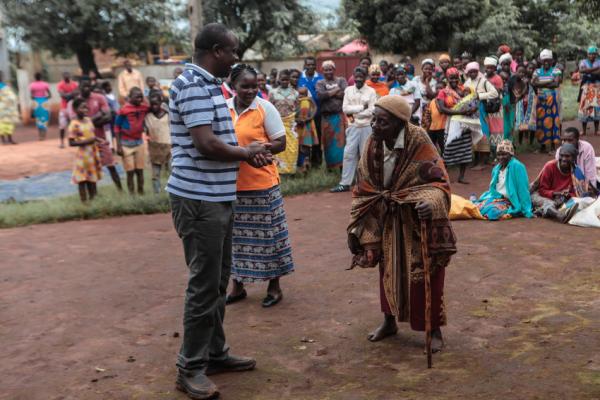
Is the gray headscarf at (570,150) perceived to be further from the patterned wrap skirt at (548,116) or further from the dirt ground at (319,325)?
the patterned wrap skirt at (548,116)

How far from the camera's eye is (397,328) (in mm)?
4602

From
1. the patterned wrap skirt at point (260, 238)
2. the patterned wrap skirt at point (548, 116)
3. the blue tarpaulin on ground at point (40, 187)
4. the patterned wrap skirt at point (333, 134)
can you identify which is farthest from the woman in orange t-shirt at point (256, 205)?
the patterned wrap skirt at point (548, 116)

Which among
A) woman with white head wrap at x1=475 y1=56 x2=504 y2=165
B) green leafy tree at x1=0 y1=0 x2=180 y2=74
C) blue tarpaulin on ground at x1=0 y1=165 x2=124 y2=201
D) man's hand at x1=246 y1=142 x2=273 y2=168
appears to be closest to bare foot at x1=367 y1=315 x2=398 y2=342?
man's hand at x1=246 y1=142 x2=273 y2=168

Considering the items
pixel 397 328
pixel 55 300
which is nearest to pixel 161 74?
pixel 55 300

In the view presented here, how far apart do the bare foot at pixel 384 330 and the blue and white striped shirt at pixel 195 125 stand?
5.05 ft

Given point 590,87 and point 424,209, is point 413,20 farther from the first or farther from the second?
point 424,209

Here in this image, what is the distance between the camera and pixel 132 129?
9.78m

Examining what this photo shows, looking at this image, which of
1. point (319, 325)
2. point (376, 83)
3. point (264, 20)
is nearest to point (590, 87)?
point (376, 83)

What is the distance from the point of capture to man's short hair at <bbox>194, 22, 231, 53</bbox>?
3.51 meters

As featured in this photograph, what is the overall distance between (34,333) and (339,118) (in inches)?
284

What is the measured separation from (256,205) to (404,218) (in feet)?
4.56

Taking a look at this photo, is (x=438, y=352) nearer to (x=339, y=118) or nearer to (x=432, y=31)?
(x=339, y=118)

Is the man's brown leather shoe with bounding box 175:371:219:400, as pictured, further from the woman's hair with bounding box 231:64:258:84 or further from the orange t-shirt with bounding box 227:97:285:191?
the woman's hair with bounding box 231:64:258:84

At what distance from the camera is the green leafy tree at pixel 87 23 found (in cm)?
2167
